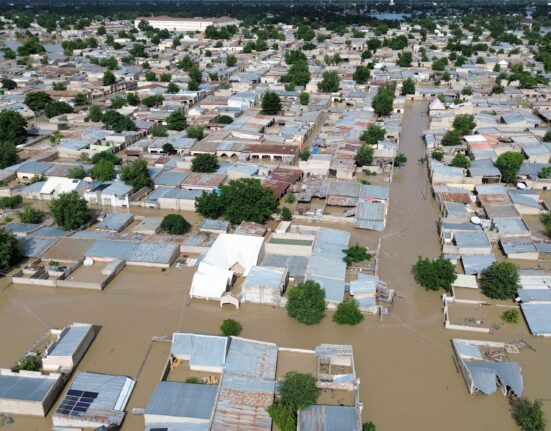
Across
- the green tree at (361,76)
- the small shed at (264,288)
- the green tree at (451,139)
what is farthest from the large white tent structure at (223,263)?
the green tree at (361,76)

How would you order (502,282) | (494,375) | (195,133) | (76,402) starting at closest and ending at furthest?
(76,402) < (494,375) < (502,282) < (195,133)

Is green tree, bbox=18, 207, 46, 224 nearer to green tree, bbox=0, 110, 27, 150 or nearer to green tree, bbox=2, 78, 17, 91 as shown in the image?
green tree, bbox=0, 110, 27, 150

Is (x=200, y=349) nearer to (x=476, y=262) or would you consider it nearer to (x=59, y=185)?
(x=476, y=262)

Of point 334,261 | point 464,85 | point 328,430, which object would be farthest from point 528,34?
point 328,430

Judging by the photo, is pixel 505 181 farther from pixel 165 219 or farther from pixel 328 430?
pixel 328 430

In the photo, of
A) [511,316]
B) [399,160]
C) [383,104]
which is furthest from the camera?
[383,104]

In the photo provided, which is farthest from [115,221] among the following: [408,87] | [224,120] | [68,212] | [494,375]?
[408,87]
